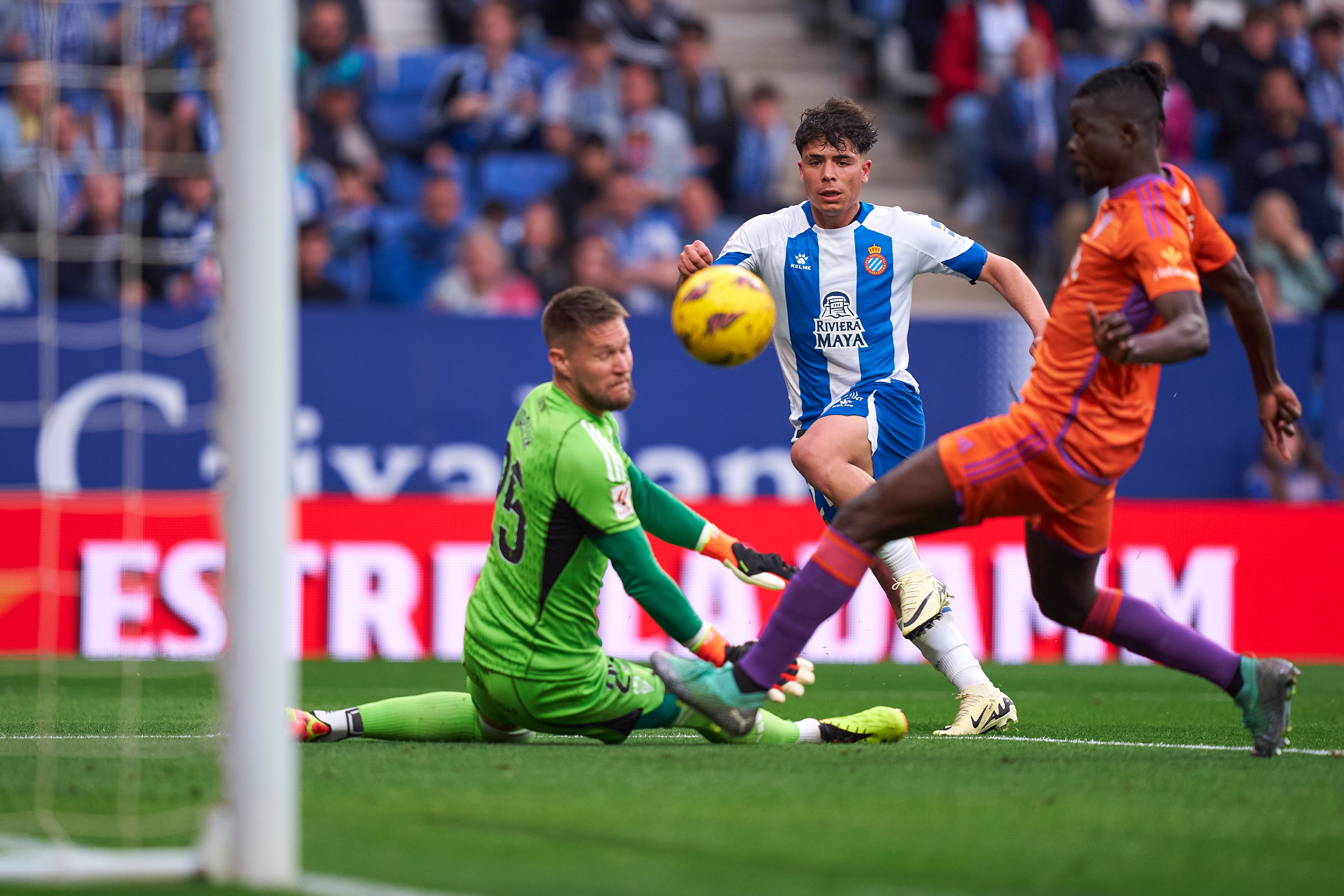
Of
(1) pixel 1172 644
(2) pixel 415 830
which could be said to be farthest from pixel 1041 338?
(2) pixel 415 830

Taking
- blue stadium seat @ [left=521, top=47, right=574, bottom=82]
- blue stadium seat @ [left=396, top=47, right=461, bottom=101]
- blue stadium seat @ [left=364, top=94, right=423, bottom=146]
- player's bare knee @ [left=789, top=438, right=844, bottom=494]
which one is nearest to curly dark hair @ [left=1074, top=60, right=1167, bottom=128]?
player's bare knee @ [left=789, top=438, right=844, bottom=494]

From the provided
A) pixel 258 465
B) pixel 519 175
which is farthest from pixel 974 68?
pixel 258 465

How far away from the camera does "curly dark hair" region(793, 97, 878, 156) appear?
22.2 ft

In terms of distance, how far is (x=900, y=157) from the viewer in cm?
1697

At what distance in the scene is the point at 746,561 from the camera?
5734 millimetres

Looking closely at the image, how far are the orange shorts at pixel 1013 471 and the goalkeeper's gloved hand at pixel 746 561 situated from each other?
2.30 feet

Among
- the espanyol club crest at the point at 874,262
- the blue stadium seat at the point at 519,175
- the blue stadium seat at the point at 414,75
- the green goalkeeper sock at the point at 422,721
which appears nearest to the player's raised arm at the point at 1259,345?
the espanyol club crest at the point at 874,262

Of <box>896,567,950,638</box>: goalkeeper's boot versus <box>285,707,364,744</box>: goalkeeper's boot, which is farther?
<box>896,567,950,638</box>: goalkeeper's boot

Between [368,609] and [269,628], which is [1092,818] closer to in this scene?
[269,628]

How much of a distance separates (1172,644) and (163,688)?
5.38 m

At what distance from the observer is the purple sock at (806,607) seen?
17.2 feet

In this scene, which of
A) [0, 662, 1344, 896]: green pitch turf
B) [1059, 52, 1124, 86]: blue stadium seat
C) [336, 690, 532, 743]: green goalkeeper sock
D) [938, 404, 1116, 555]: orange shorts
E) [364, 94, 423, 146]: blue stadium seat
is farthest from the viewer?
[1059, 52, 1124, 86]: blue stadium seat

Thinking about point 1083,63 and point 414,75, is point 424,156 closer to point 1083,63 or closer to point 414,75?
point 414,75

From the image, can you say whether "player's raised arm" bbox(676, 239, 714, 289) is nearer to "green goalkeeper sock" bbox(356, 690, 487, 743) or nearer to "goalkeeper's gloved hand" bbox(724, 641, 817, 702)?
"goalkeeper's gloved hand" bbox(724, 641, 817, 702)
